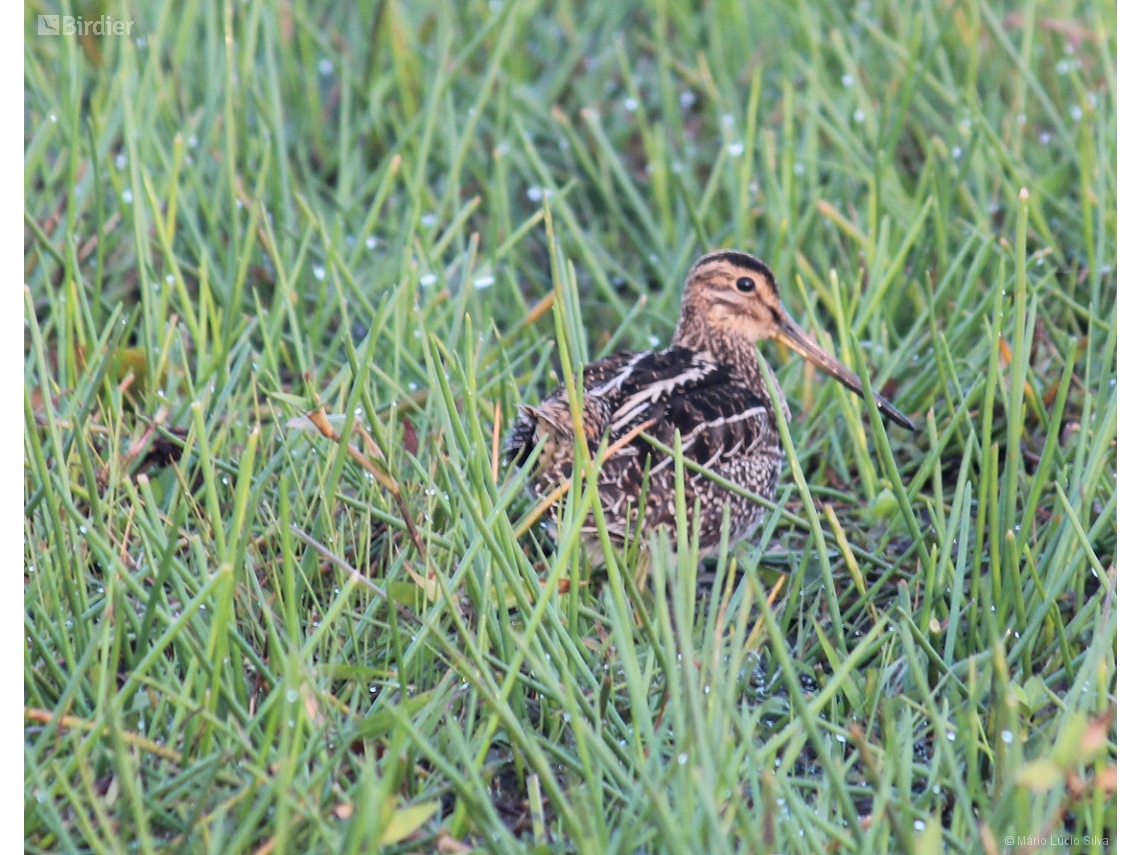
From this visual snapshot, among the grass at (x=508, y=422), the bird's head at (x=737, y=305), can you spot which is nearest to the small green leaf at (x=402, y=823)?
the grass at (x=508, y=422)

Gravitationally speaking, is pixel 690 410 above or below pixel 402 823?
above

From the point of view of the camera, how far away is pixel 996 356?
2.90 m

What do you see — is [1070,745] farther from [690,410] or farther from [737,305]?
[737,305]

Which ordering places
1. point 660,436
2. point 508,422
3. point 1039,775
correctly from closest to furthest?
point 1039,775 < point 660,436 < point 508,422

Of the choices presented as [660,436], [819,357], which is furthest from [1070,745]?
[819,357]

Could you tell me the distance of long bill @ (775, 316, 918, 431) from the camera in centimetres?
350

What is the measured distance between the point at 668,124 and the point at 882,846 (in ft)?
10.7

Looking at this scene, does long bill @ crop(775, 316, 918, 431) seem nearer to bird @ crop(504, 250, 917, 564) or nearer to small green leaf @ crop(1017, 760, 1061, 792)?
bird @ crop(504, 250, 917, 564)

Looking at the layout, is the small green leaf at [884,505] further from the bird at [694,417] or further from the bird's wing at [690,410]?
the bird's wing at [690,410]

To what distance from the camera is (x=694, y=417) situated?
322 cm

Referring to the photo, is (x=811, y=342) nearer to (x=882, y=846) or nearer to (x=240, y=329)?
(x=240, y=329)

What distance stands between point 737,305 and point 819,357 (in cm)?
26

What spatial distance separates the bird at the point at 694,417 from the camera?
10.0 feet
